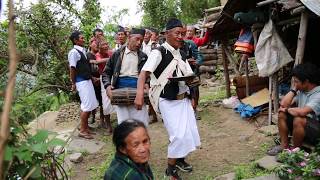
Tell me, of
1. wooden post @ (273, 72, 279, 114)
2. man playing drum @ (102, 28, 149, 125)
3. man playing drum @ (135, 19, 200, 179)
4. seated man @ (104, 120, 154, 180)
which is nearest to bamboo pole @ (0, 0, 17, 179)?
seated man @ (104, 120, 154, 180)

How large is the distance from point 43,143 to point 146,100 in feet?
11.4

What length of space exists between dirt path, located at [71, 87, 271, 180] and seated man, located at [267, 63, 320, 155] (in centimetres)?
68

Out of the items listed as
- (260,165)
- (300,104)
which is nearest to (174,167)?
(260,165)

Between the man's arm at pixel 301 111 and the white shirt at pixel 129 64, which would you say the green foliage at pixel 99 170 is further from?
the man's arm at pixel 301 111

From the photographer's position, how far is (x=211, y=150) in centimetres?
633

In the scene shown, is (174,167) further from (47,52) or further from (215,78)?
(215,78)

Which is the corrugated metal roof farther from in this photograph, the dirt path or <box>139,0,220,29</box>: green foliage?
<box>139,0,220,29</box>: green foliage

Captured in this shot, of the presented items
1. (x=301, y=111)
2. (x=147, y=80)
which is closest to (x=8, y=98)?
(x=147, y=80)

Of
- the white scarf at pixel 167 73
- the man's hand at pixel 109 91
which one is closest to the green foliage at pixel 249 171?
the white scarf at pixel 167 73

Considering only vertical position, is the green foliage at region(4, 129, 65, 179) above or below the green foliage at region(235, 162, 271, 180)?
above

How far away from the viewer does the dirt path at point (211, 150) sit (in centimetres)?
557

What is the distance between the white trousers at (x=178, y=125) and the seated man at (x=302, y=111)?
4.15ft

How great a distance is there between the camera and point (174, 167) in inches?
196

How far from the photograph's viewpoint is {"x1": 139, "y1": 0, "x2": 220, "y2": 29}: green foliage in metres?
21.8
